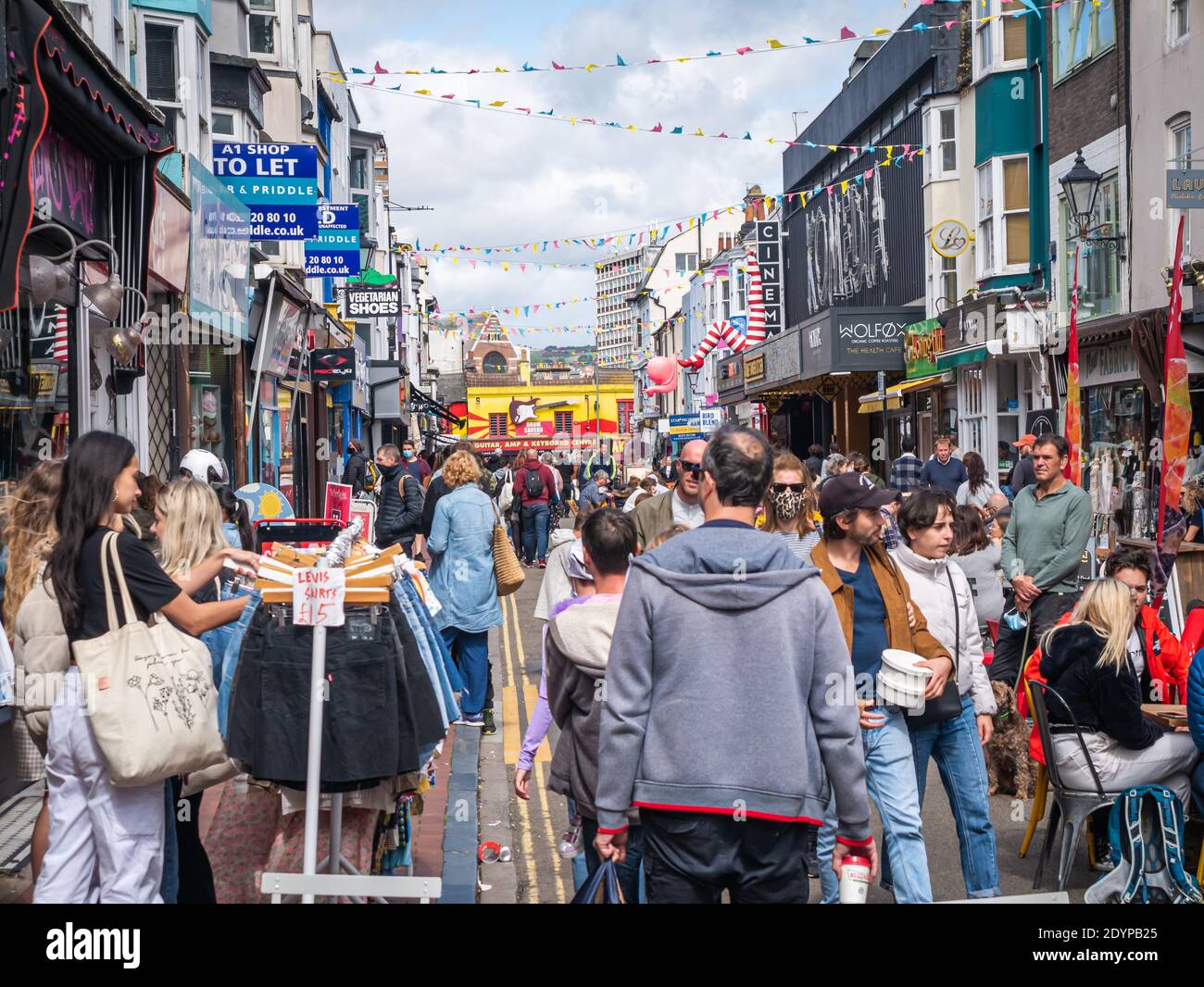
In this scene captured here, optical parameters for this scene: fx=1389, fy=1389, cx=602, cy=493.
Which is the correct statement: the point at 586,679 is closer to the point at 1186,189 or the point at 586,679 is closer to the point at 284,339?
the point at 1186,189

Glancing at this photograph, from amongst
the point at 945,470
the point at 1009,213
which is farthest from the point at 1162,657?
the point at 1009,213

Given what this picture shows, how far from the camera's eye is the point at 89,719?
180 inches

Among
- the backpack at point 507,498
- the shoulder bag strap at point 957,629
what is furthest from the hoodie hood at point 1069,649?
the backpack at point 507,498

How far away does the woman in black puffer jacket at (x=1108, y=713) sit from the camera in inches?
238

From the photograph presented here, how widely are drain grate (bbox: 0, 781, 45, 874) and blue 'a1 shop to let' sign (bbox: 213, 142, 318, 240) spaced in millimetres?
9966

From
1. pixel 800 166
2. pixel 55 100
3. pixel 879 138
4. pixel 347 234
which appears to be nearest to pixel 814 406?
pixel 800 166

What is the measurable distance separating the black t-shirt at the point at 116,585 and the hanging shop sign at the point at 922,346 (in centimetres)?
2202

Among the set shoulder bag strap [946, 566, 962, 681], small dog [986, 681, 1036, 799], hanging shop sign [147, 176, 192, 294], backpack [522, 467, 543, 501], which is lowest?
small dog [986, 681, 1036, 799]

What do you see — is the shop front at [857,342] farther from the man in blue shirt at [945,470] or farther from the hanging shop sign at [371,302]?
the hanging shop sign at [371,302]

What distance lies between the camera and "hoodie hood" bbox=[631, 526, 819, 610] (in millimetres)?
3711

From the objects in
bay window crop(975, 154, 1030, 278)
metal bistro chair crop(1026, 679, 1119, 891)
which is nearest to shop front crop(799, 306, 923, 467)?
bay window crop(975, 154, 1030, 278)

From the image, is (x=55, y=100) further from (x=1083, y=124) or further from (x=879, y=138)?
(x=879, y=138)

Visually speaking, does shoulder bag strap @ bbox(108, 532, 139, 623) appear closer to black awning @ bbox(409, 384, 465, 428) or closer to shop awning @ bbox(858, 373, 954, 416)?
shop awning @ bbox(858, 373, 954, 416)

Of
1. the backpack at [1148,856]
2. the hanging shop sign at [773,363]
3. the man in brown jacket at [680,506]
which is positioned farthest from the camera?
the hanging shop sign at [773,363]
